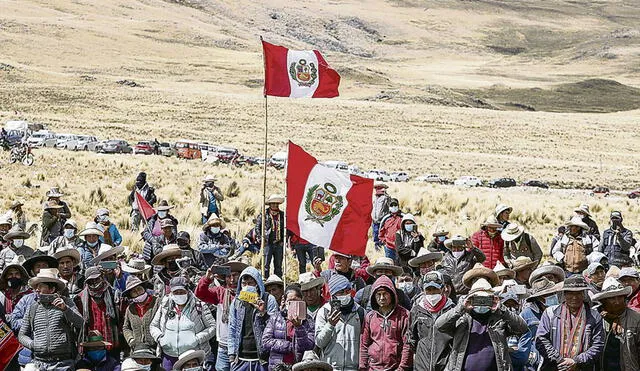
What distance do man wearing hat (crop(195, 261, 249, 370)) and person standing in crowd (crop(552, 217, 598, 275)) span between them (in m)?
4.91

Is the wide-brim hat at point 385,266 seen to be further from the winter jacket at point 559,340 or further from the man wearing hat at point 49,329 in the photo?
the man wearing hat at point 49,329

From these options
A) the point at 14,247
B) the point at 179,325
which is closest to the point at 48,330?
the point at 179,325

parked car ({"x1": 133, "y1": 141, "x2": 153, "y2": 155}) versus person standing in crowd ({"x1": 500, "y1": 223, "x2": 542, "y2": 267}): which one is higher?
person standing in crowd ({"x1": 500, "y1": 223, "x2": 542, "y2": 267})

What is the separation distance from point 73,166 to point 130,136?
93.8 ft

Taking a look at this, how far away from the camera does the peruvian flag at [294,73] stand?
1511 centimetres

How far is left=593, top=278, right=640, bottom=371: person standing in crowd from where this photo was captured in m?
8.39

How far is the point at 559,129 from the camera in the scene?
258 feet

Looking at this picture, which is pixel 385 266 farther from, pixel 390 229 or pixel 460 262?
pixel 390 229

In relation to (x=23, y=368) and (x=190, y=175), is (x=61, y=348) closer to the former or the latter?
(x=23, y=368)

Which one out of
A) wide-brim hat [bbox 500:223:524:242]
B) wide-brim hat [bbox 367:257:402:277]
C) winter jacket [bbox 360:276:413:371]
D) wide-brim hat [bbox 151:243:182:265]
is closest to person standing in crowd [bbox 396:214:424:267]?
wide-brim hat [bbox 500:223:524:242]

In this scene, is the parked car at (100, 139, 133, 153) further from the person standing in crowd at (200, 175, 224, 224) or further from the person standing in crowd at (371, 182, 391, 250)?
the person standing in crowd at (200, 175, 224, 224)

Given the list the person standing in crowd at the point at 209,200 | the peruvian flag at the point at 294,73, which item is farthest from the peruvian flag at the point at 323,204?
the person standing in crowd at the point at 209,200

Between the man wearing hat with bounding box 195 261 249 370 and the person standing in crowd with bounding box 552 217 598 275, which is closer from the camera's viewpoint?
the man wearing hat with bounding box 195 261 249 370

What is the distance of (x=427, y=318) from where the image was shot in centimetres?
887
